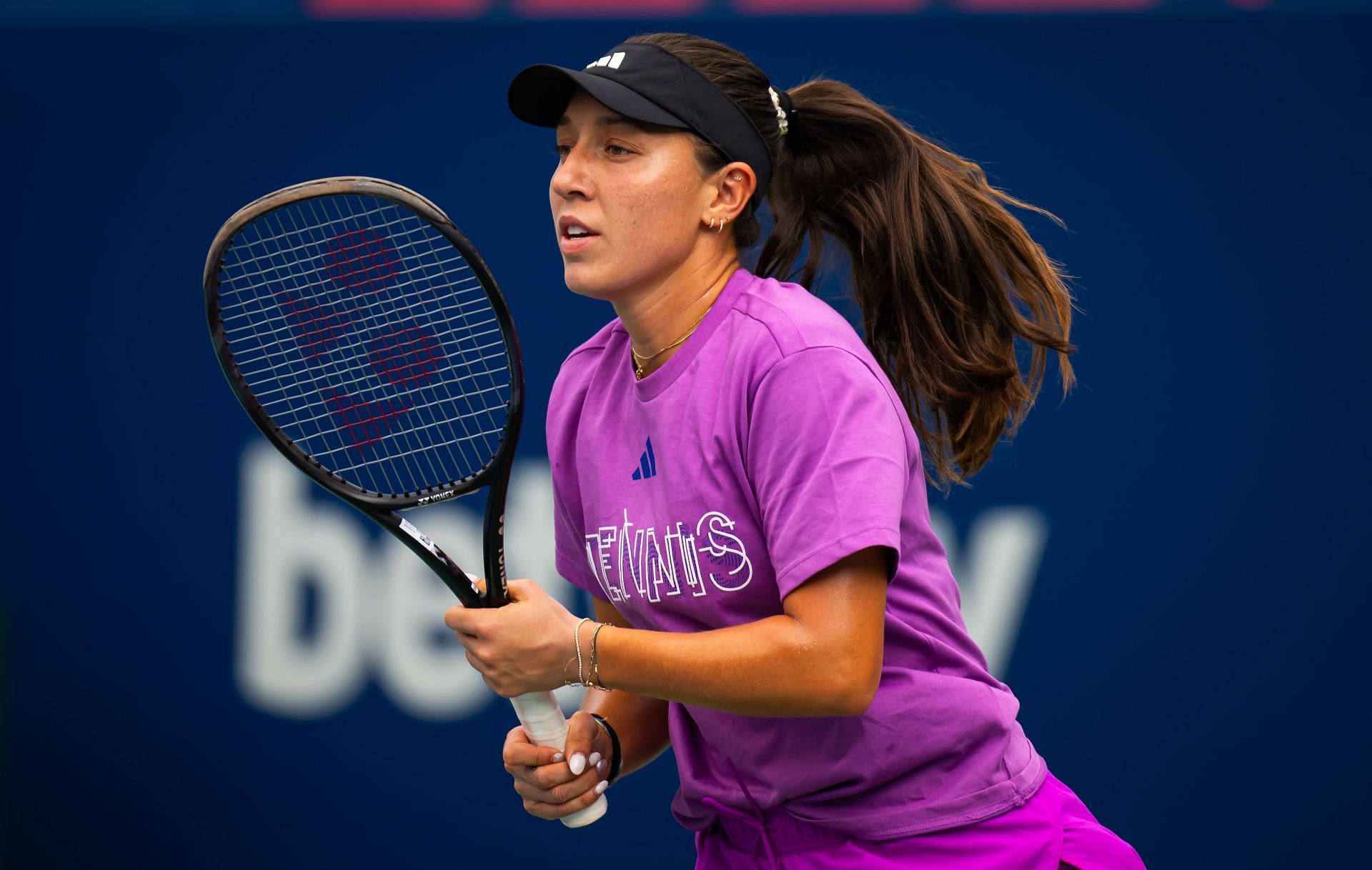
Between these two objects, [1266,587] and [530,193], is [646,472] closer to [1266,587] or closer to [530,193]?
[530,193]

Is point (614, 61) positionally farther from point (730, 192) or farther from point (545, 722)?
point (545, 722)

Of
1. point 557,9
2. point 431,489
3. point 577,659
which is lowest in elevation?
point 577,659

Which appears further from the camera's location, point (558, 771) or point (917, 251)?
point (917, 251)

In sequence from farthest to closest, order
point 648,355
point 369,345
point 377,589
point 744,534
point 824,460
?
point 377,589 < point 369,345 < point 648,355 < point 744,534 < point 824,460

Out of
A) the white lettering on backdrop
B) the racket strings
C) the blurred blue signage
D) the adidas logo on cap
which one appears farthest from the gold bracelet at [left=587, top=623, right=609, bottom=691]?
the blurred blue signage

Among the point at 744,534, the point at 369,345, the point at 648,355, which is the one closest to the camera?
the point at 744,534

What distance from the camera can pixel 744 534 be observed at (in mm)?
1479

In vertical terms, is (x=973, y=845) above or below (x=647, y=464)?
below

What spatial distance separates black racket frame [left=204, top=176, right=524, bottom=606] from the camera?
1.56m

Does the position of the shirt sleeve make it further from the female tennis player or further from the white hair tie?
the white hair tie

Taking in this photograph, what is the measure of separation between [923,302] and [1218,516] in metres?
1.77

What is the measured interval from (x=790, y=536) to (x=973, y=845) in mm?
435

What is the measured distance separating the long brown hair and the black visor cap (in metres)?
0.17

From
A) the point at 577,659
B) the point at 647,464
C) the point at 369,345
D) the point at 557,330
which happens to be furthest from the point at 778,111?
the point at 557,330
